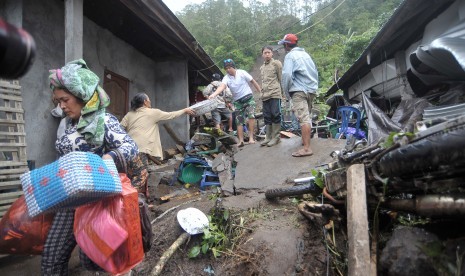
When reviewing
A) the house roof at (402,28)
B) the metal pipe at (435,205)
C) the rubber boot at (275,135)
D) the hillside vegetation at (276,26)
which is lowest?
the metal pipe at (435,205)

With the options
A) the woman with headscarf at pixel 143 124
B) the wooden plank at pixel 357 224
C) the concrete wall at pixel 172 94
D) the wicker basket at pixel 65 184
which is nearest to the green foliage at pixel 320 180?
the wooden plank at pixel 357 224

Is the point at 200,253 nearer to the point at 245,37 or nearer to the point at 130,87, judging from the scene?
the point at 130,87

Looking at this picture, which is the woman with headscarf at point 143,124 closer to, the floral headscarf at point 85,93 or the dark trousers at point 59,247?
the floral headscarf at point 85,93

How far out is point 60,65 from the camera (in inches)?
197

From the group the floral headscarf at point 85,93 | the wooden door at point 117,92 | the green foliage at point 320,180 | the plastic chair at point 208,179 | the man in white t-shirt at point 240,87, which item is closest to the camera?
the floral headscarf at point 85,93

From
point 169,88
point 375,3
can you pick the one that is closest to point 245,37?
point 375,3

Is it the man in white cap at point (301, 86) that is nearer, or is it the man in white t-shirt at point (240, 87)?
the man in white cap at point (301, 86)

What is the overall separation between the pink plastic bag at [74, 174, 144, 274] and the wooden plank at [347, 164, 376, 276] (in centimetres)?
138

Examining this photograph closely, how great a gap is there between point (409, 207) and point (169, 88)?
7.80 metres

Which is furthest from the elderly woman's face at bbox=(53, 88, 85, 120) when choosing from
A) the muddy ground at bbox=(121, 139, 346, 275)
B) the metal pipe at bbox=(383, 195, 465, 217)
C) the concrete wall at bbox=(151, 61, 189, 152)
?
the concrete wall at bbox=(151, 61, 189, 152)

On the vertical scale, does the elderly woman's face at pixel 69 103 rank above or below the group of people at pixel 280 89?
below

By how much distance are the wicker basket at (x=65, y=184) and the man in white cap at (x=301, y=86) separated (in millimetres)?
3588

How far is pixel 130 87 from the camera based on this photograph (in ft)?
24.8

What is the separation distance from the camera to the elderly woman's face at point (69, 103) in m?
1.99
